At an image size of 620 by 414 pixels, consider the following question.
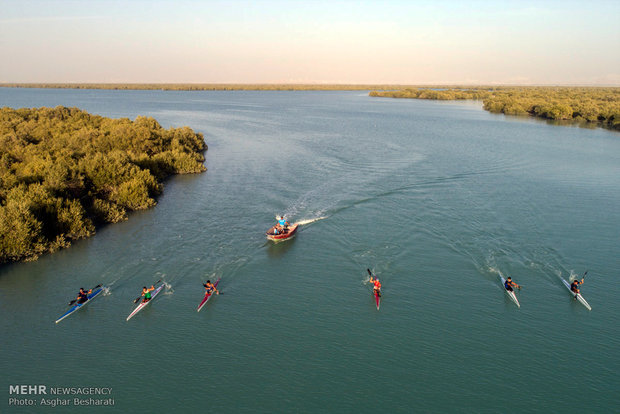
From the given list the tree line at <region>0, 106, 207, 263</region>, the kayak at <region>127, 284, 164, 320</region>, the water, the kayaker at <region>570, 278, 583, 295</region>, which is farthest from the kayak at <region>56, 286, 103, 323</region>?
the kayaker at <region>570, 278, 583, 295</region>

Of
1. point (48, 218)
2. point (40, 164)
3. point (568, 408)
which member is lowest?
point (568, 408)

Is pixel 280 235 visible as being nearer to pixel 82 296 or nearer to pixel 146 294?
pixel 146 294

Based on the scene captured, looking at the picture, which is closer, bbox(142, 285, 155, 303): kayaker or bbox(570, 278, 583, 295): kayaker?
bbox(142, 285, 155, 303): kayaker

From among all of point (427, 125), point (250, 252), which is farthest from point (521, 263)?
point (427, 125)

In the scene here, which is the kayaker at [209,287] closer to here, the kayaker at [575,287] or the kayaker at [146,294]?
the kayaker at [146,294]

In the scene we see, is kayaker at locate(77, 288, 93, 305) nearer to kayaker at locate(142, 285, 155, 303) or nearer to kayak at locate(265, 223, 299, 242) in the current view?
kayaker at locate(142, 285, 155, 303)

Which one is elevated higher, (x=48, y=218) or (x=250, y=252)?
(x=48, y=218)

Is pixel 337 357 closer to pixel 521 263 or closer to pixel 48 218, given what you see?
pixel 521 263
